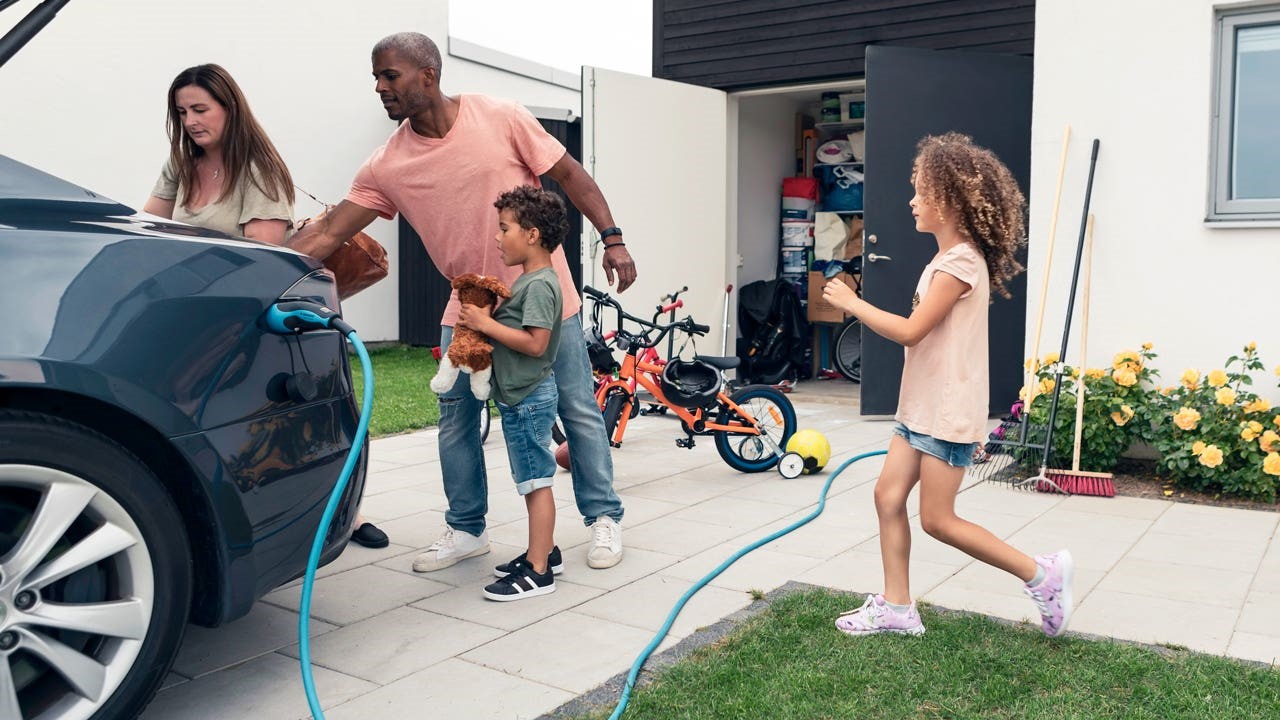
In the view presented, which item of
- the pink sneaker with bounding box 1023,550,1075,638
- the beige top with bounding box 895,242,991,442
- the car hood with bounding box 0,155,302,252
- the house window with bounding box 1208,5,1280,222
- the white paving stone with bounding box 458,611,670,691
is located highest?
the house window with bounding box 1208,5,1280,222

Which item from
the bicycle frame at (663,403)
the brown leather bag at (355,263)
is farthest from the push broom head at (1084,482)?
the brown leather bag at (355,263)

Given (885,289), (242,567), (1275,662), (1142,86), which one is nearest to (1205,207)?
(1142,86)

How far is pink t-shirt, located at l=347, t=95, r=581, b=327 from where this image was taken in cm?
364

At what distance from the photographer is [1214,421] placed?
5.27 metres

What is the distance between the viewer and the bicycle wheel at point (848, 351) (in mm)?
10461

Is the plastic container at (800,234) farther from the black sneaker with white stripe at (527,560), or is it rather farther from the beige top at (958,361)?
the beige top at (958,361)

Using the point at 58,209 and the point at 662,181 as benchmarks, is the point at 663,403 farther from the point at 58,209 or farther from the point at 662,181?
the point at 58,209

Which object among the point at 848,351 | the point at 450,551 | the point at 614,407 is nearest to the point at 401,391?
the point at 614,407

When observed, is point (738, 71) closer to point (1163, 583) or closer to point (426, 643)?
point (1163, 583)

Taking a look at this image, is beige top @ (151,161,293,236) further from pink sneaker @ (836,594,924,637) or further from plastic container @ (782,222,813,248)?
plastic container @ (782,222,813,248)

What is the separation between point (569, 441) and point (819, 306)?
672cm

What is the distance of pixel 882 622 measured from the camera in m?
3.17

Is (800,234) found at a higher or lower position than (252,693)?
higher

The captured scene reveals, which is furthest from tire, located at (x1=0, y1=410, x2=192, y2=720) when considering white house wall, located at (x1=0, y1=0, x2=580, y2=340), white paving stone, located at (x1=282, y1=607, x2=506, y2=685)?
white house wall, located at (x1=0, y1=0, x2=580, y2=340)
